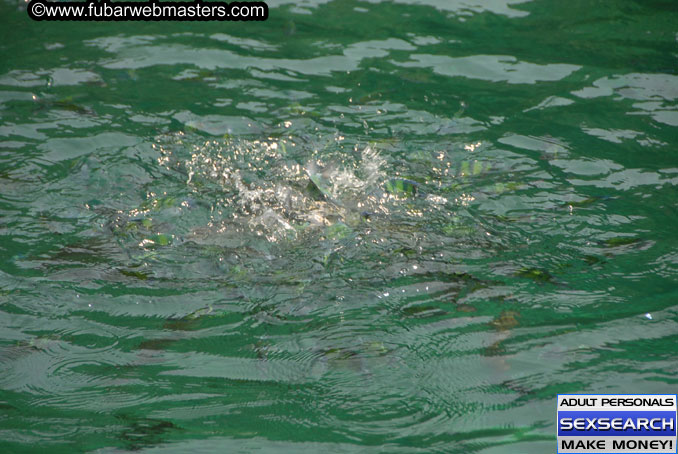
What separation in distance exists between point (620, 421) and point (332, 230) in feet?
6.78

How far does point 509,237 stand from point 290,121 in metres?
2.15

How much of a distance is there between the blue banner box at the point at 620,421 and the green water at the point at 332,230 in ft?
0.25

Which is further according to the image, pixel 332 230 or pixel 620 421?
pixel 332 230

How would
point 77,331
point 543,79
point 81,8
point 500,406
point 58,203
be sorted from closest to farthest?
point 500,406 → point 77,331 → point 58,203 → point 543,79 → point 81,8

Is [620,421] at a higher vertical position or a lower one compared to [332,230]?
lower

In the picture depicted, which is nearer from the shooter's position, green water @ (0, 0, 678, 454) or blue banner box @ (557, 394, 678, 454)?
blue banner box @ (557, 394, 678, 454)

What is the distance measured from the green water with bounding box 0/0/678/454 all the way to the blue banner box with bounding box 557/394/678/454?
0.08 m

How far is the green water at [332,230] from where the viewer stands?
3215 millimetres

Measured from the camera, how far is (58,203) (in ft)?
15.1

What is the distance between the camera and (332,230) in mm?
4355

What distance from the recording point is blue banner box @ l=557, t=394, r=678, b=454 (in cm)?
308

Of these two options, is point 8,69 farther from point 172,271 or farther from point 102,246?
point 172,271

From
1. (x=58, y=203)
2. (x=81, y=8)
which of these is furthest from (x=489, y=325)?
(x=81, y=8)

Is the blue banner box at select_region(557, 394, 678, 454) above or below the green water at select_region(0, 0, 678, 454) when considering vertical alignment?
below
